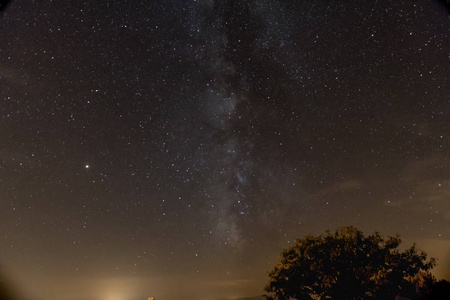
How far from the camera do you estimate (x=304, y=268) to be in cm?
2942

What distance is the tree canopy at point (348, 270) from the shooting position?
89.6 ft

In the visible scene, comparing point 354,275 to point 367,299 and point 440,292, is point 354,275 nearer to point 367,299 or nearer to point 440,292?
point 367,299

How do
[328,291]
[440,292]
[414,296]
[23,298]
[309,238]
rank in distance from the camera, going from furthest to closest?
[23,298], [309,238], [328,291], [414,296], [440,292]

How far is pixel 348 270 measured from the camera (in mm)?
28125

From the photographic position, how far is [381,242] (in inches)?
1166

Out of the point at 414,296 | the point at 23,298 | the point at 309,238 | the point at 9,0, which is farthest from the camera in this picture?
the point at 23,298

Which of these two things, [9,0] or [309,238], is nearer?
[9,0]

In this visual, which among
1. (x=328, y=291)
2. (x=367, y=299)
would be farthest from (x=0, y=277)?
(x=367, y=299)

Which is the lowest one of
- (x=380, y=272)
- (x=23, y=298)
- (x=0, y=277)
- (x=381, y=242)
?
(x=380, y=272)

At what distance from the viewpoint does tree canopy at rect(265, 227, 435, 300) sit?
1075 inches

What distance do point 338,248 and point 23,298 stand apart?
156 feet

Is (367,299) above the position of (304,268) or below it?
below

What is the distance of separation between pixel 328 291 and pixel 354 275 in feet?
9.04

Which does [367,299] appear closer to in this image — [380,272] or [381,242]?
[380,272]
